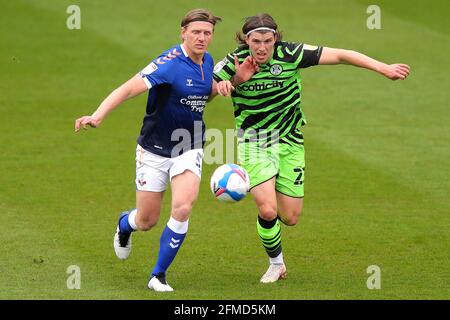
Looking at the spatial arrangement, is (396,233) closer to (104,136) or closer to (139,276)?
(139,276)

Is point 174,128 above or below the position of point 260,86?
below

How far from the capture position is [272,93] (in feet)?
38.2

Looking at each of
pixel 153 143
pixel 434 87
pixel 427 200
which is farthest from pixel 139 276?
pixel 434 87

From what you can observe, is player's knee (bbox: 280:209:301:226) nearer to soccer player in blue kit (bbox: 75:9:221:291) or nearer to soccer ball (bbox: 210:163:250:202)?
soccer ball (bbox: 210:163:250:202)

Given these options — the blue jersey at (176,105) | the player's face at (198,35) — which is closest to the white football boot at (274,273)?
the blue jersey at (176,105)

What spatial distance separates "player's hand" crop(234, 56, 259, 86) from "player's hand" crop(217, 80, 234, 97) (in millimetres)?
284

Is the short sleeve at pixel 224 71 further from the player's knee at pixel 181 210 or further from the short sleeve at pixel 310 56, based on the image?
the player's knee at pixel 181 210

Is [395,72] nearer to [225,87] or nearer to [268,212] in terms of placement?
[225,87]

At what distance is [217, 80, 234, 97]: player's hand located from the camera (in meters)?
11.0

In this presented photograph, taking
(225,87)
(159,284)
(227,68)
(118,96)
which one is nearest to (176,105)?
(225,87)

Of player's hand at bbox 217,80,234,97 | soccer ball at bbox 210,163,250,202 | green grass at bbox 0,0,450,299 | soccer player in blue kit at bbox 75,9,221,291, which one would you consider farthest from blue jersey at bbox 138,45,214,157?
green grass at bbox 0,0,450,299

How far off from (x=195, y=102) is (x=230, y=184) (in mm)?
865

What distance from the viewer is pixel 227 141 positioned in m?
17.6

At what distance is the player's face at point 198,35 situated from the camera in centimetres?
1092
